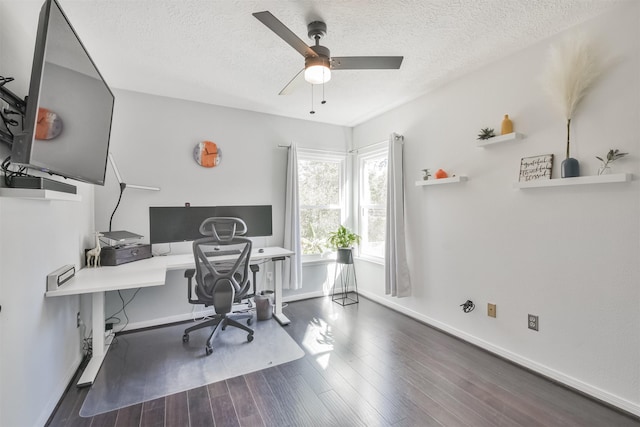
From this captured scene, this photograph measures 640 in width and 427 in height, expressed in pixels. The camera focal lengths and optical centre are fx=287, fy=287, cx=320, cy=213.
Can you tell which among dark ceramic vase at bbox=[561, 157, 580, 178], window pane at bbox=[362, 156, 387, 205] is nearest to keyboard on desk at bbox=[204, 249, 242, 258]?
window pane at bbox=[362, 156, 387, 205]

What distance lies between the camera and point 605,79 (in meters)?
1.83

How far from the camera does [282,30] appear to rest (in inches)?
61.3

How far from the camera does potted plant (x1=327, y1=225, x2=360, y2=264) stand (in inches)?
147

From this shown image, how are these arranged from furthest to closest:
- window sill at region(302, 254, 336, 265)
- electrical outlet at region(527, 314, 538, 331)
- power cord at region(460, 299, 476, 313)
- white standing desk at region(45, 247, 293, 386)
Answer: window sill at region(302, 254, 336, 265)
power cord at region(460, 299, 476, 313)
electrical outlet at region(527, 314, 538, 331)
white standing desk at region(45, 247, 293, 386)

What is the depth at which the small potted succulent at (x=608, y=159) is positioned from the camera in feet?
5.78

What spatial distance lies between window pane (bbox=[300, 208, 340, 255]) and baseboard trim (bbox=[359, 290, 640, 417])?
4.79ft

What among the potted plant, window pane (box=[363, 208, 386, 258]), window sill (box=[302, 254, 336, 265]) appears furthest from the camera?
window sill (box=[302, 254, 336, 265])

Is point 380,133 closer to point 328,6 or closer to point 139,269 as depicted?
point 328,6

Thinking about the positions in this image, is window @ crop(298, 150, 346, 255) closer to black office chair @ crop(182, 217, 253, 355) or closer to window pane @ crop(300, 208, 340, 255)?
window pane @ crop(300, 208, 340, 255)

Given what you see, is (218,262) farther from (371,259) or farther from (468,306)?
(468,306)

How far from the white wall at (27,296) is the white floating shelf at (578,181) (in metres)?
3.09

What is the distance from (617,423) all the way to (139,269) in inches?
134

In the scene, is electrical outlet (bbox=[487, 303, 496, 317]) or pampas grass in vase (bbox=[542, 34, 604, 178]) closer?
pampas grass in vase (bbox=[542, 34, 604, 178])

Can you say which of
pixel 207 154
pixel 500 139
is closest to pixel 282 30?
pixel 500 139
